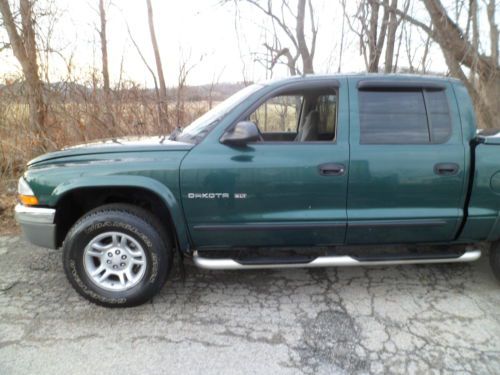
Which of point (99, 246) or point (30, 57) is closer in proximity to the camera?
point (99, 246)

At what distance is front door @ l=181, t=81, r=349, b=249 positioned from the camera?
2584 millimetres

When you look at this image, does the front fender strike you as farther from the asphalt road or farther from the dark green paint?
the asphalt road

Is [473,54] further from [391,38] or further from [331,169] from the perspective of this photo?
[331,169]

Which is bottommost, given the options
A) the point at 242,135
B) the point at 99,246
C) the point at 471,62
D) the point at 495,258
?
the point at 495,258

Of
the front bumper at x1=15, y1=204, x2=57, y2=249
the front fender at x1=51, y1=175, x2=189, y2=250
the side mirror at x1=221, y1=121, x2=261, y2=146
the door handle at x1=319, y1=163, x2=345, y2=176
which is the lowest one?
the front bumper at x1=15, y1=204, x2=57, y2=249

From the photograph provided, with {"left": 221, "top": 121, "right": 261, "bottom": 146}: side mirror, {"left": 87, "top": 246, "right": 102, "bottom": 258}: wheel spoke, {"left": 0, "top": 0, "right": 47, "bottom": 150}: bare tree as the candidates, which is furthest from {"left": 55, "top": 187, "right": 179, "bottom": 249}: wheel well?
{"left": 0, "top": 0, "right": 47, "bottom": 150}: bare tree

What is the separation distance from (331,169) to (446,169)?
932 millimetres

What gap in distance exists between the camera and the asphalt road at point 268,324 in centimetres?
213

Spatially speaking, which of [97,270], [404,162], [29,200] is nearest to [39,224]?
[29,200]

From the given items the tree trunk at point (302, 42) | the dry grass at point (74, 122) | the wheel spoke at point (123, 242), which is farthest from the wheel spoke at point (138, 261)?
the tree trunk at point (302, 42)

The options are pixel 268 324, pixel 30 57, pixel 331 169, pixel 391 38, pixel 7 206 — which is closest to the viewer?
pixel 268 324

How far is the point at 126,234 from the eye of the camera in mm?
2648

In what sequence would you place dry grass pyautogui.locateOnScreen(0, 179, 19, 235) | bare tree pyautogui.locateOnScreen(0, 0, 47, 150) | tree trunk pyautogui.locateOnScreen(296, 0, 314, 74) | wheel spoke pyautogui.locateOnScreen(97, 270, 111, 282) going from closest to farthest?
1. wheel spoke pyautogui.locateOnScreen(97, 270, 111, 282)
2. dry grass pyautogui.locateOnScreen(0, 179, 19, 235)
3. bare tree pyautogui.locateOnScreen(0, 0, 47, 150)
4. tree trunk pyautogui.locateOnScreen(296, 0, 314, 74)

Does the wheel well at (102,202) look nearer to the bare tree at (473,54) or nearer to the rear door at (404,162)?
the rear door at (404,162)
